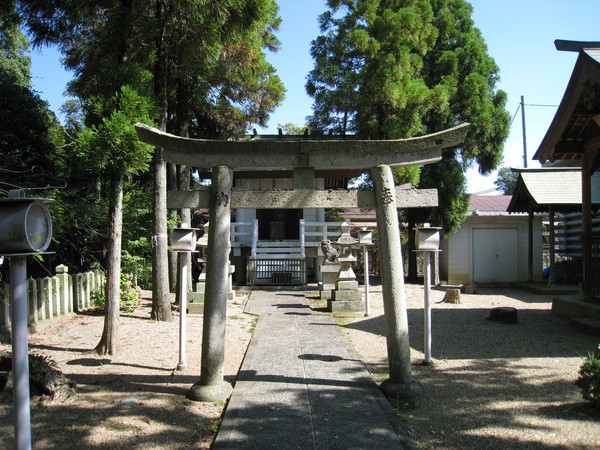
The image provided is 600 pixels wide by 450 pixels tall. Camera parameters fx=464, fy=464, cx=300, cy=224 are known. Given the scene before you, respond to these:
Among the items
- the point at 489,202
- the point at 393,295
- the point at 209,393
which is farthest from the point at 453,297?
the point at 489,202

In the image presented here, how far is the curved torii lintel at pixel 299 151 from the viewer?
A: 563cm

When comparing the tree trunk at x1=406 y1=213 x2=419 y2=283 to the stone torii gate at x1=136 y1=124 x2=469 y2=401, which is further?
the tree trunk at x1=406 y1=213 x2=419 y2=283

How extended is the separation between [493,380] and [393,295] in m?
1.84

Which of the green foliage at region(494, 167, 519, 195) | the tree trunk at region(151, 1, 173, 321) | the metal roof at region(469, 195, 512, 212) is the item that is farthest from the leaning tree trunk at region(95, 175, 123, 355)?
the green foliage at region(494, 167, 519, 195)

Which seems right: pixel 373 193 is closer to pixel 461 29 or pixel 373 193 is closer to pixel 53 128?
pixel 53 128

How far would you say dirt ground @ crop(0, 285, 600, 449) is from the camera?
13.9 feet

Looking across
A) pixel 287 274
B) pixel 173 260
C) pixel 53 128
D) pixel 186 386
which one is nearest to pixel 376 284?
pixel 287 274

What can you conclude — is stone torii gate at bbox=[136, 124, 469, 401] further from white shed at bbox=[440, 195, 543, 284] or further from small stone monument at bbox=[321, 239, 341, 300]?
white shed at bbox=[440, 195, 543, 284]

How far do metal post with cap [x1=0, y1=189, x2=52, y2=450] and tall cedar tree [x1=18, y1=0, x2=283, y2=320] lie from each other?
5.17 meters

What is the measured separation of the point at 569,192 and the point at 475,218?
353 centimetres

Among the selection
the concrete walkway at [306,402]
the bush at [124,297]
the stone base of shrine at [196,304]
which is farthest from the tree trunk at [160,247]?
the concrete walkway at [306,402]

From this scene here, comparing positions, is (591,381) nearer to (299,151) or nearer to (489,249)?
(299,151)

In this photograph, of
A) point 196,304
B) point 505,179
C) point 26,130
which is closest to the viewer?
point 196,304

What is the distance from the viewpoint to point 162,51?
9680mm
